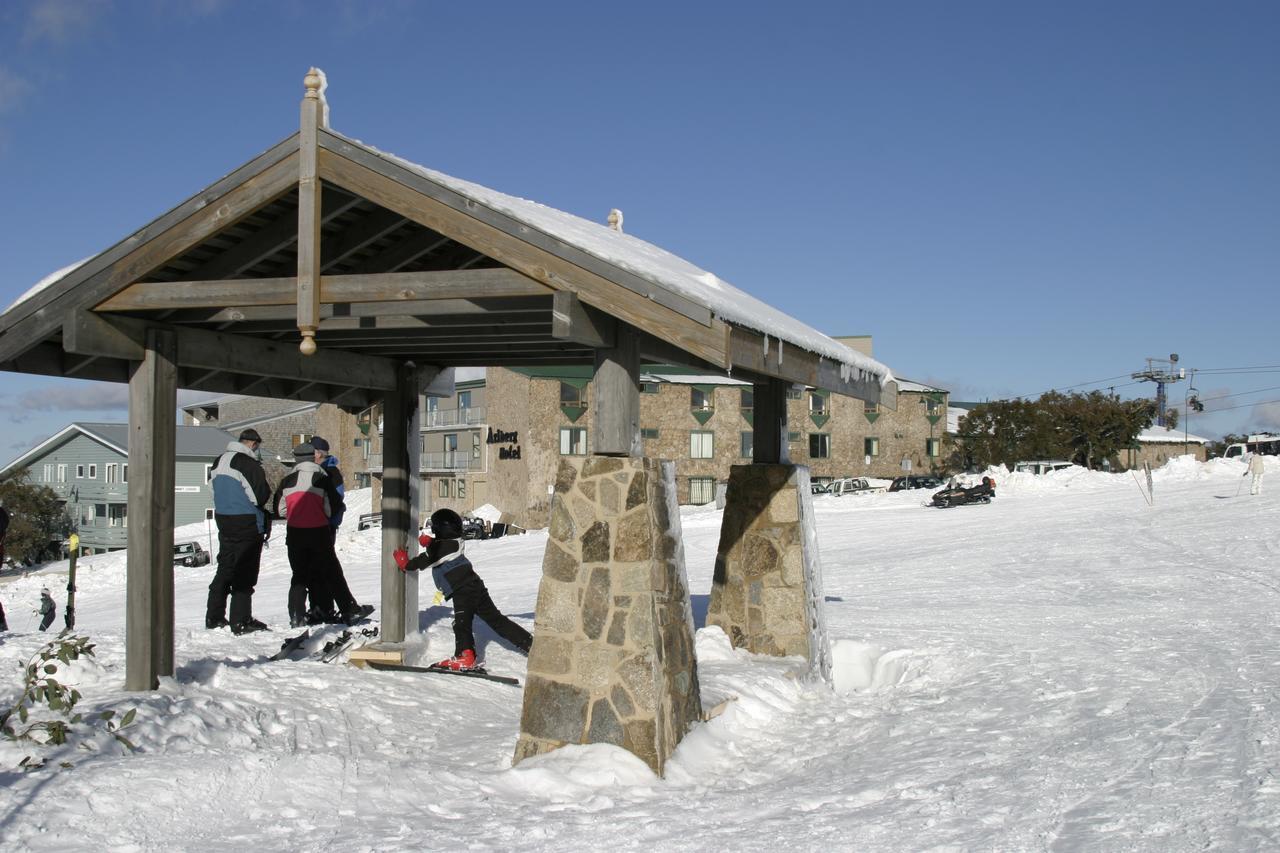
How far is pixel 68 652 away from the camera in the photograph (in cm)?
636

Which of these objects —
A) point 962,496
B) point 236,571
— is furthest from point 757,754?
point 962,496

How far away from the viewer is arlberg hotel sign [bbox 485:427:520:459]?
5241cm

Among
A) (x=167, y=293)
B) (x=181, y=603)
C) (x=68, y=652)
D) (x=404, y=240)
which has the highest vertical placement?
(x=404, y=240)

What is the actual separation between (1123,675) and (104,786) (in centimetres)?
698

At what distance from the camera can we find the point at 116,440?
2397 inches

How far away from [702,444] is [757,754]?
5167cm

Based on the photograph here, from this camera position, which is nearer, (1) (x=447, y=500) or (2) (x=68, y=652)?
(2) (x=68, y=652)

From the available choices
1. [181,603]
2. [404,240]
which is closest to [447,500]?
[181,603]

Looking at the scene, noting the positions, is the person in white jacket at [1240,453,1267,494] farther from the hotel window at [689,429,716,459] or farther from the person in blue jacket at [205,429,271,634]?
the hotel window at [689,429,716,459]

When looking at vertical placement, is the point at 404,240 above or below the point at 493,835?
above

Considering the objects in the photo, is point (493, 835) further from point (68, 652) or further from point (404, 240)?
point (404, 240)

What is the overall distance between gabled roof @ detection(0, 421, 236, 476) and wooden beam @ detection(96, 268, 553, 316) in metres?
54.4

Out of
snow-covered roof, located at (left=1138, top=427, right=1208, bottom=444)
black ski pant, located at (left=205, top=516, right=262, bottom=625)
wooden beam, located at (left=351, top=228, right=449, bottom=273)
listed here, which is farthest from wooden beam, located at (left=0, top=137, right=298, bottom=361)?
snow-covered roof, located at (left=1138, top=427, right=1208, bottom=444)

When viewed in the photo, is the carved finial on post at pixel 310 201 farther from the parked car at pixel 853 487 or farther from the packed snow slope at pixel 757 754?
the parked car at pixel 853 487
